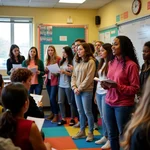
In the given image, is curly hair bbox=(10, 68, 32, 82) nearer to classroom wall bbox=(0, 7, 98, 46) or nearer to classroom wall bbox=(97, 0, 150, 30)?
classroom wall bbox=(97, 0, 150, 30)

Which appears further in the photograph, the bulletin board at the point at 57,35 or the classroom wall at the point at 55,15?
the bulletin board at the point at 57,35

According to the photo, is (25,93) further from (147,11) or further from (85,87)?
(147,11)

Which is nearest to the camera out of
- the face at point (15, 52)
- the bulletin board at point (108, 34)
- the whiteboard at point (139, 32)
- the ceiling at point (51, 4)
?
the whiteboard at point (139, 32)

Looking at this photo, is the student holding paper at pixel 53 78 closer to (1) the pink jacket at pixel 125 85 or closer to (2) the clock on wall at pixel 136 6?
(2) the clock on wall at pixel 136 6

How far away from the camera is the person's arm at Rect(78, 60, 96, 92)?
357 centimetres

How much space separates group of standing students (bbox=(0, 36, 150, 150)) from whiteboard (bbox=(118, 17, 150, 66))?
1157 millimetres

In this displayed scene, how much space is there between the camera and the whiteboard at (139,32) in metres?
4.45

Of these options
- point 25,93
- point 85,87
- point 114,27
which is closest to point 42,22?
point 114,27

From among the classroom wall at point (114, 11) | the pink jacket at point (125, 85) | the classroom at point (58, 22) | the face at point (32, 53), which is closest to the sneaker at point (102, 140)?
the pink jacket at point (125, 85)

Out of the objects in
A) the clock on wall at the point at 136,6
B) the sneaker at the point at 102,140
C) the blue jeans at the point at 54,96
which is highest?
the clock on wall at the point at 136,6

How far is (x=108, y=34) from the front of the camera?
20.1ft

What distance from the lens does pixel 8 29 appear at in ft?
21.8

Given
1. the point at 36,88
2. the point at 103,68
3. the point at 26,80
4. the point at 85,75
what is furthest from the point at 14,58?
the point at 26,80

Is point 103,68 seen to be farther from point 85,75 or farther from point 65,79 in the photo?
point 65,79
